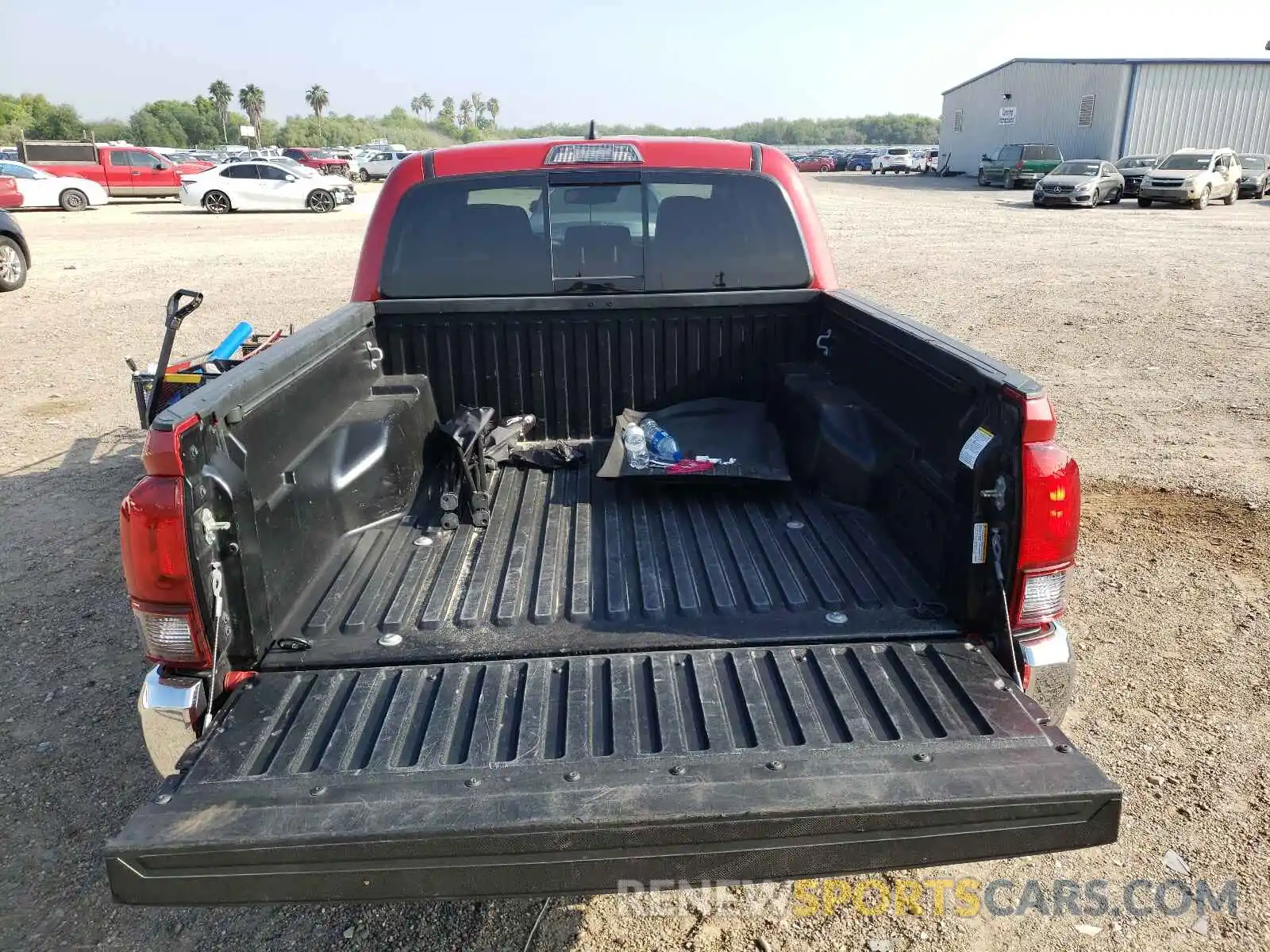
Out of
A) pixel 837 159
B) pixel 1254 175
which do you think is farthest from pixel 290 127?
pixel 1254 175

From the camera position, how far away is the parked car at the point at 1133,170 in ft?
92.3

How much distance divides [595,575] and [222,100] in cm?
11383

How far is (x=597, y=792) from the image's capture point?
6.16ft

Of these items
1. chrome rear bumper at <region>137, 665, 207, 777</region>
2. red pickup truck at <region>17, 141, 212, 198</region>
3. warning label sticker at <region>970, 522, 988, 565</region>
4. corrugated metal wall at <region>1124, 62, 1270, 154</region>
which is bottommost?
chrome rear bumper at <region>137, 665, 207, 777</region>

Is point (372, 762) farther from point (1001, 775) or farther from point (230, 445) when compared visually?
point (1001, 775)

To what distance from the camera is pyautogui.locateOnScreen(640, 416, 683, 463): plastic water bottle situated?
12.2ft

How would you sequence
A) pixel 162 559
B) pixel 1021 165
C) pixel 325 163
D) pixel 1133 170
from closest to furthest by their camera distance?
pixel 162 559 < pixel 1133 170 < pixel 1021 165 < pixel 325 163

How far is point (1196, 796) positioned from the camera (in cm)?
301

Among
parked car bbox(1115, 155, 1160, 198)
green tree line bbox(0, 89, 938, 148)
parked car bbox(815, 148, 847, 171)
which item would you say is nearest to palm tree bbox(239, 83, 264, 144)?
green tree line bbox(0, 89, 938, 148)

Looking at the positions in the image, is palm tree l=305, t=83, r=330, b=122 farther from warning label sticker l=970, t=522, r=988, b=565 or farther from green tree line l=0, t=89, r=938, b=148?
warning label sticker l=970, t=522, r=988, b=565

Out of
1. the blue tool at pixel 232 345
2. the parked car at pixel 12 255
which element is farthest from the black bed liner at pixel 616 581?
the parked car at pixel 12 255

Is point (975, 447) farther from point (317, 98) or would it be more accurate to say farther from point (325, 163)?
point (317, 98)

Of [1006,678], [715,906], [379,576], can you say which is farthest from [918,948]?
[379,576]

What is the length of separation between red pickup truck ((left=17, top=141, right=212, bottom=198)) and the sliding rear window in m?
30.0
